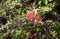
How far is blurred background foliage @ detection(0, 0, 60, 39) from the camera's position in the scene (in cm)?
284

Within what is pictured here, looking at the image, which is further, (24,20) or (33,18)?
(24,20)

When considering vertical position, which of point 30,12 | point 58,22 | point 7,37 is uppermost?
point 30,12

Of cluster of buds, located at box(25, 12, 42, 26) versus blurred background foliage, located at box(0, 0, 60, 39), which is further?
blurred background foliage, located at box(0, 0, 60, 39)

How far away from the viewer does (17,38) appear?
9.88ft

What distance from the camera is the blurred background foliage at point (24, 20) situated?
9.32 feet

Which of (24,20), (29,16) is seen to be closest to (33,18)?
(29,16)

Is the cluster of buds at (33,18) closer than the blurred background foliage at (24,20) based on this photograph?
Yes

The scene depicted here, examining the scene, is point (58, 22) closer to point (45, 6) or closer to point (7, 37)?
point (45, 6)

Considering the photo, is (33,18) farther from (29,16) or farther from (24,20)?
(24,20)

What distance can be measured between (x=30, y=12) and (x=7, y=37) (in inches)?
24.7

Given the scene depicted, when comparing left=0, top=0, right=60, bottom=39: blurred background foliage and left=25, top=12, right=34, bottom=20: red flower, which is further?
left=0, top=0, right=60, bottom=39: blurred background foliage

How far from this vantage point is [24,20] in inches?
112

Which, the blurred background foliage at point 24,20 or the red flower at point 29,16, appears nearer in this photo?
the red flower at point 29,16

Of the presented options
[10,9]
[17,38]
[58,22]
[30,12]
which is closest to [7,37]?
[17,38]
